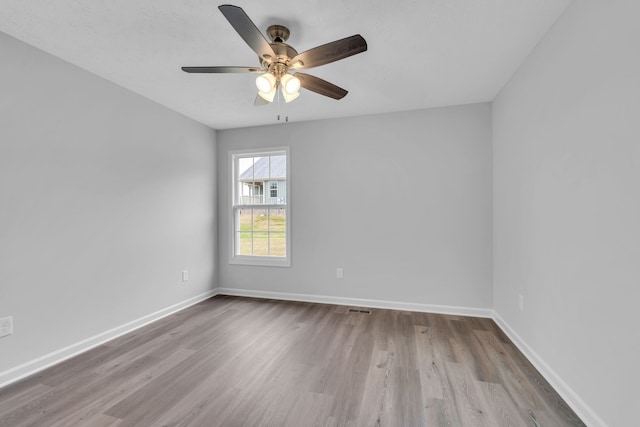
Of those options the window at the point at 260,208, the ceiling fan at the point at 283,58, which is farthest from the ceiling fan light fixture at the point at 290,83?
the window at the point at 260,208

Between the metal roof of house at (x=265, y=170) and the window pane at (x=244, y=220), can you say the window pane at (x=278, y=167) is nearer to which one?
the metal roof of house at (x=265, y=170)

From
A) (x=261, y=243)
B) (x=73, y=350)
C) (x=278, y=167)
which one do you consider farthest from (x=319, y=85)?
(x=73, y=350)

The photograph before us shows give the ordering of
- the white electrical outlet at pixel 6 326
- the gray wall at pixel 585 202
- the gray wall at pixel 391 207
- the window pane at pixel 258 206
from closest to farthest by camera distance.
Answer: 1. the gray wall at pixel 585 202
2. the white electrical outlet at pixel 6 326
3. the gray wall at pixel 391 207
4. the window pane at pixel 258 206

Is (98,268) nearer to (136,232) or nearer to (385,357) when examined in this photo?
(136,232)

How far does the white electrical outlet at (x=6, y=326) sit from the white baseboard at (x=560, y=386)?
3.69 meters

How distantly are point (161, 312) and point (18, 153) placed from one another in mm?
2020

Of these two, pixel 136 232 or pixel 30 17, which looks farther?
pixel 136 232

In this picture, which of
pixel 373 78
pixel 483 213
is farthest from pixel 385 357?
pixel 373 78

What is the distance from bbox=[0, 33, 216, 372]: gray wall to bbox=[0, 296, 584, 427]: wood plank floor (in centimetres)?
39

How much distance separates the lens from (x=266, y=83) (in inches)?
71.2

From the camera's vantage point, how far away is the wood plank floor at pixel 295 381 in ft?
5.30

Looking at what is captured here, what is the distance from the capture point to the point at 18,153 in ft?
6.60

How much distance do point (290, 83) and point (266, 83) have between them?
16 centimetres

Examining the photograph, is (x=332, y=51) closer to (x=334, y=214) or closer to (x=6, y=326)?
(x=334, y=214)
